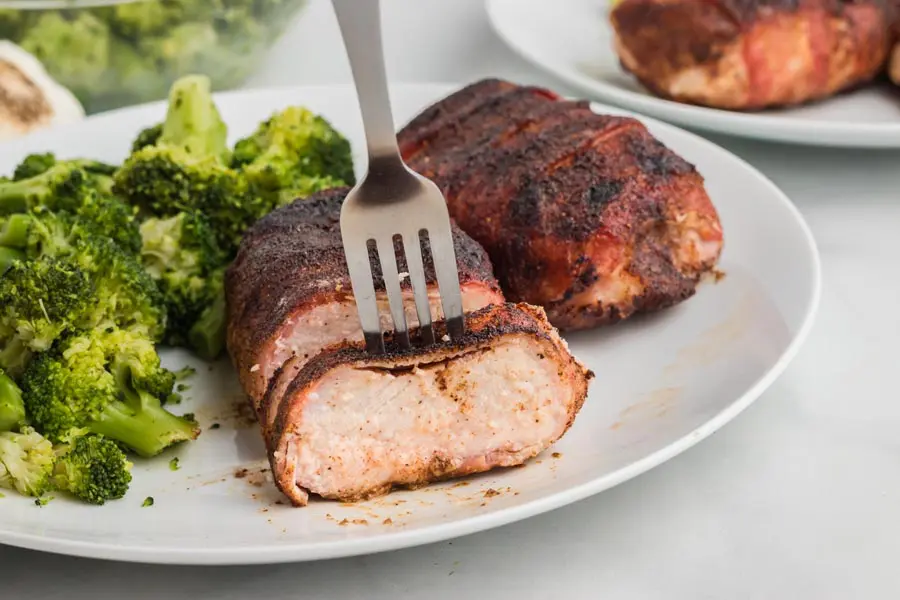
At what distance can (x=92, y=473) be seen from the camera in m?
2.73

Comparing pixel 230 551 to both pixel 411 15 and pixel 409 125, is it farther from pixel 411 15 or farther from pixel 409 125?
pixel 411 15

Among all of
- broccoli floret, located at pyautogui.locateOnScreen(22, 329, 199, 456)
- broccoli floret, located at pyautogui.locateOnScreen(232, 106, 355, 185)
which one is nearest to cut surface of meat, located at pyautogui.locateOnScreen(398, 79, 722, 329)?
broccoli floret, located at pyautogui.locateOnScreen(232, 106, 355, 185)

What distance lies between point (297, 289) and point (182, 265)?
3.13ft

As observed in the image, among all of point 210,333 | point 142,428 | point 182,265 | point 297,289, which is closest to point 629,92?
point 182,265

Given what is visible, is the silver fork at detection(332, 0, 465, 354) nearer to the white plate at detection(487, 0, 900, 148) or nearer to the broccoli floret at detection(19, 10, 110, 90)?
the white plate at detection(487, 0, 900, 148)

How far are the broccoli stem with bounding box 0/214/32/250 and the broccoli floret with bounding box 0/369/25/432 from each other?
586 mm

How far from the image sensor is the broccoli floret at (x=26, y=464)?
9.02 ft

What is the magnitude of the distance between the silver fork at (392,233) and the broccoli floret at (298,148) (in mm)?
1442

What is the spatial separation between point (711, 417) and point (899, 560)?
60cm

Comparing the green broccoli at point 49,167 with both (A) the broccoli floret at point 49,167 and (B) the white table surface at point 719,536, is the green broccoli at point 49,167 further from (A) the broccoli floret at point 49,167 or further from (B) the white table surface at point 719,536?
(B) the white table surface at point 719,536

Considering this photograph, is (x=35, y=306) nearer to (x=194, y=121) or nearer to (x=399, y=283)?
(x=399, y=283)

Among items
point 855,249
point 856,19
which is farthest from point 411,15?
point 855,249

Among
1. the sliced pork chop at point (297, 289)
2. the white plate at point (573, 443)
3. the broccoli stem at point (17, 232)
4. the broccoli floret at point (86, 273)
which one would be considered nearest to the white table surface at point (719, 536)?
the white plate at point (573, 443)

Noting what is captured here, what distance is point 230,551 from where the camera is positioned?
2408 mm
